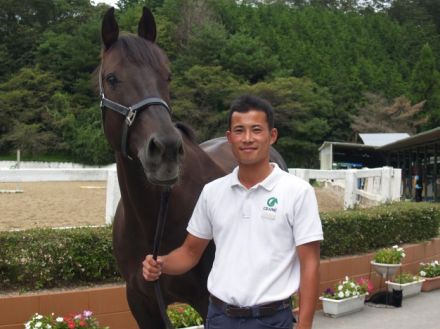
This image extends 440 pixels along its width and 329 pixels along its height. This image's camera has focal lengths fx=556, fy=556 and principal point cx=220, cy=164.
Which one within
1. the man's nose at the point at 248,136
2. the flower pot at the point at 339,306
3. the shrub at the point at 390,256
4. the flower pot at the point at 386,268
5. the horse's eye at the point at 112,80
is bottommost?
the flower pot at the point at 339,306

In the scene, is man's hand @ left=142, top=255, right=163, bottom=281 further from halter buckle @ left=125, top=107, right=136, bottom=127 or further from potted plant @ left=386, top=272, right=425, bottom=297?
potted plant @ left=386, top=272, right=425, bottom=297

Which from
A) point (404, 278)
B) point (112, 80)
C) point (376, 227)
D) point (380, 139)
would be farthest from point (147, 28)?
point (380, 139)

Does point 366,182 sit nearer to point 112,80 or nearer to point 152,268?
point 112,80

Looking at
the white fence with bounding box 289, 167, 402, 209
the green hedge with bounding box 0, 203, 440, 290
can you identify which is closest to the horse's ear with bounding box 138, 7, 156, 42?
the green hedge with bounding box 0, 203, 440, 290

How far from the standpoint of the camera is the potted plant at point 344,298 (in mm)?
6207

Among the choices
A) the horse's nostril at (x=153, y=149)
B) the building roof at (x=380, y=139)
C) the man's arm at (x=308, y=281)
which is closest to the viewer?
the man's arm at (x=308, y=281)

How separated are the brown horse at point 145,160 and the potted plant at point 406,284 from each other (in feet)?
15.2

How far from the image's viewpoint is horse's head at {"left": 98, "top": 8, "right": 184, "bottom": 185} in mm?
2227

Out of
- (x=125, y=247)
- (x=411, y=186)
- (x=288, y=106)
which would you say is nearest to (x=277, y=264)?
(x=125, y=247)

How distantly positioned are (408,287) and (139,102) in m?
5.88

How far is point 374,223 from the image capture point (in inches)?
298

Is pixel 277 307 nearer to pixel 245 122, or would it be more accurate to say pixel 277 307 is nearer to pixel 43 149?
pixel 245 122

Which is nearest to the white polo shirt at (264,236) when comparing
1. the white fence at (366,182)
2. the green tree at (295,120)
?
the white fence at (366,182)

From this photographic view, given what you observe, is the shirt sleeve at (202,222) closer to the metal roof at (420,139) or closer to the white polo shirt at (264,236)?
the white polo shirt at (264,236)
